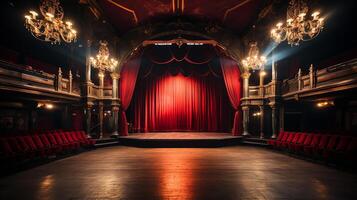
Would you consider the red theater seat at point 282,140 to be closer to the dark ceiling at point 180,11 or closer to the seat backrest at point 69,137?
the dark ceiling at point 180,11

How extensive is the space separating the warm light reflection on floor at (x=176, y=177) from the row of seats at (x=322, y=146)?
422 cm

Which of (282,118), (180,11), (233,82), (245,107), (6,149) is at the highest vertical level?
(180,11)

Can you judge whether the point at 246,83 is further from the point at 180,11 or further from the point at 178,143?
the point at 180,11

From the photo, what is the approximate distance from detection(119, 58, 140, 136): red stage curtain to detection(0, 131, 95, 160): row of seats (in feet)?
9.50

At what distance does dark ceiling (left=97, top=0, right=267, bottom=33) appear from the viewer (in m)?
9.19

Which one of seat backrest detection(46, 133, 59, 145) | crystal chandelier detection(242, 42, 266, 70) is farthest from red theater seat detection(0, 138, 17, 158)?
crystal chandelier detection(242, 42, 266, 70)

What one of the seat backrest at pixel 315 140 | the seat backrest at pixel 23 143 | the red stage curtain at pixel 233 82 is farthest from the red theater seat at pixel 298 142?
the seat backrest at pixel 23 143

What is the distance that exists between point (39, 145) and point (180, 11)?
9.08 m

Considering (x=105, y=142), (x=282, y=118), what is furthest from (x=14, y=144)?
(x=282, y=118)

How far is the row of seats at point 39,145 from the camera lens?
5297 millimetres

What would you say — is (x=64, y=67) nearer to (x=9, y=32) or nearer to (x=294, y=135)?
(x=9, y=32)

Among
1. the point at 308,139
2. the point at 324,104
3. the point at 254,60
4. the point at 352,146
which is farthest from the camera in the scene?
the point at 324,104

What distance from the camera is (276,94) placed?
9602 mm

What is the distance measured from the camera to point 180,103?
14.5 metres
